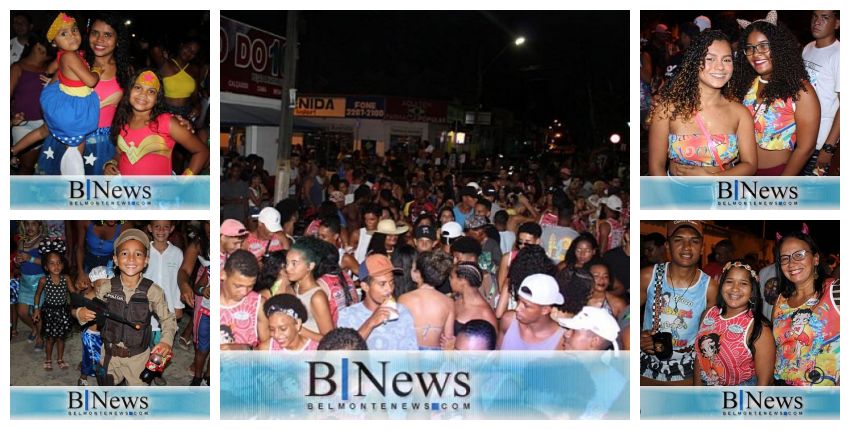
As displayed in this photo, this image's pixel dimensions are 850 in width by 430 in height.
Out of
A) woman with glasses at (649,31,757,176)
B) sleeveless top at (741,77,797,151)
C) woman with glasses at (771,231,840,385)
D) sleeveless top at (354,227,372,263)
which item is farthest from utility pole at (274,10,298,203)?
woman with glasses at (771,231,840,385)

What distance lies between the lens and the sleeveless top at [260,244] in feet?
14.9

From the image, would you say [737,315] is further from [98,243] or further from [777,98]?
[98,243]

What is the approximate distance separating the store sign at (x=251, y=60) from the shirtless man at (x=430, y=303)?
1887mm

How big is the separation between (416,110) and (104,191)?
1873 cm

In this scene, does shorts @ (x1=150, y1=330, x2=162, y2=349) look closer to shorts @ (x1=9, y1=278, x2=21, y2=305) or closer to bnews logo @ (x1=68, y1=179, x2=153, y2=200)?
bnews logo @ (x1=68, y1=179, x2=153, y2=200)

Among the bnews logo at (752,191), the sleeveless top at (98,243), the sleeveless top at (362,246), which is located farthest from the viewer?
the sleeveless top at (362,246)

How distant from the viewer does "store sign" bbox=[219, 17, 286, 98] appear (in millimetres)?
5819

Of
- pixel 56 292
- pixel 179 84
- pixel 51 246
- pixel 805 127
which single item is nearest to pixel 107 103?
pixel 179 84

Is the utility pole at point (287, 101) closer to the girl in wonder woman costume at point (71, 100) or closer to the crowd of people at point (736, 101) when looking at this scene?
the girl in wonder woman costume at point (71, 100)

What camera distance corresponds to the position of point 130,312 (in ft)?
14.5

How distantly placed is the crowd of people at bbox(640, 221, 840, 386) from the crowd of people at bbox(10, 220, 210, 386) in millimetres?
2086

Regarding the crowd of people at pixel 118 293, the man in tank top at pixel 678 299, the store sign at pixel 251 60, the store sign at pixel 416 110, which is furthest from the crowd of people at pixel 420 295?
the store sign at pixel 416 110

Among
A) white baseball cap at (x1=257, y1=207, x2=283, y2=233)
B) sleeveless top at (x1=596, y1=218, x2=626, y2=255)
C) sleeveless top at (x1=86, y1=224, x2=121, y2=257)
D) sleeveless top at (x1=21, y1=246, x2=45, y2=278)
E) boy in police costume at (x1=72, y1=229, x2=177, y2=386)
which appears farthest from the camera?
sleeveless top at (x1=596, y1=218, x2=626, y2=255)
